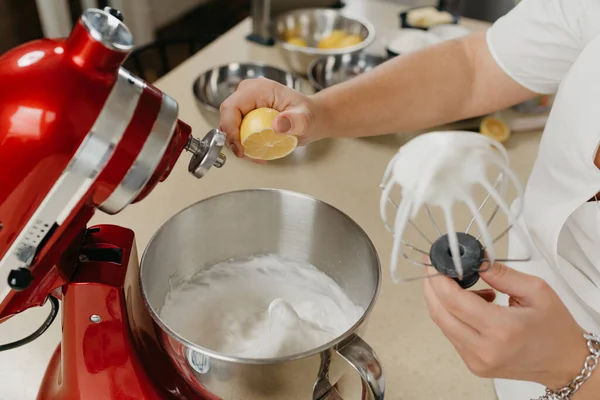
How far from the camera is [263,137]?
770mm

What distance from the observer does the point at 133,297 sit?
67cm

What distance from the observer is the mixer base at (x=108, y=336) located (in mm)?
615

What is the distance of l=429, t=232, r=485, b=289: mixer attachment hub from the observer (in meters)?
0.52

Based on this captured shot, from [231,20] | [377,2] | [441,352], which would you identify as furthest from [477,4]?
[441,352]

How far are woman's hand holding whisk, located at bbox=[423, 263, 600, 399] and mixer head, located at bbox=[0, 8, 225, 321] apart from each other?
0.99 feet

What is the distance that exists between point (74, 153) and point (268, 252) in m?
0.40

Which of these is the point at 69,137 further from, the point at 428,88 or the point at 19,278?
the point at 428,88

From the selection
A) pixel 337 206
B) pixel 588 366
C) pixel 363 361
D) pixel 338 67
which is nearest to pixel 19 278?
pixel 363 361

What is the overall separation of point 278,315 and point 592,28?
58 centimetres

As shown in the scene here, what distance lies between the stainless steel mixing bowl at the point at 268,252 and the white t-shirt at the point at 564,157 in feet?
0.88

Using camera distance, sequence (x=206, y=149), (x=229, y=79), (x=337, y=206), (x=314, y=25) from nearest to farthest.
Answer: (x=206, y=149)
(x=337, y=206)
(x=229, y=79)
(x=314, y=25)

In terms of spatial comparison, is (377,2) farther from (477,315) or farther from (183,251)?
(477,315)

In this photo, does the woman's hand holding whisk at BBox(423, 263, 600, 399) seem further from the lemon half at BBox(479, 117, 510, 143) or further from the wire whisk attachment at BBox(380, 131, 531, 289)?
the lemon half at BBox(479, 117, 510, 143)

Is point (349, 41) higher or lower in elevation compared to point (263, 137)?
lower
